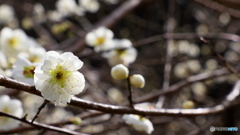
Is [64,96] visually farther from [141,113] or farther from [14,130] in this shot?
[14,130]

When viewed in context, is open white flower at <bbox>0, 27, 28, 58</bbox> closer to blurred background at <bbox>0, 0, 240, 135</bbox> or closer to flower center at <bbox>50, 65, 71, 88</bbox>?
blurred background at <bbox>0, 0, 240, 135</bbox>

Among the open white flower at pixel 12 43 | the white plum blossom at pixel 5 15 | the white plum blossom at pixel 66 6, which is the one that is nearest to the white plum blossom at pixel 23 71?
the open white flower at pixel 12 43

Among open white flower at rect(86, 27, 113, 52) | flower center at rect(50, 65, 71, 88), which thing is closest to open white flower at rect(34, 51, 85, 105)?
flower center at rect(50, 65, 71, 88)

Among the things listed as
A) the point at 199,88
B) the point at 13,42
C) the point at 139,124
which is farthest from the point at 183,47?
the point at 139,124

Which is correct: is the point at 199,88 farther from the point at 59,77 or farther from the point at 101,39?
the point at 59,77

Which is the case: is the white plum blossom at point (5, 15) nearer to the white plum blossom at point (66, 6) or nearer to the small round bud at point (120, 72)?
the white plum blossom at point (66, 6)
